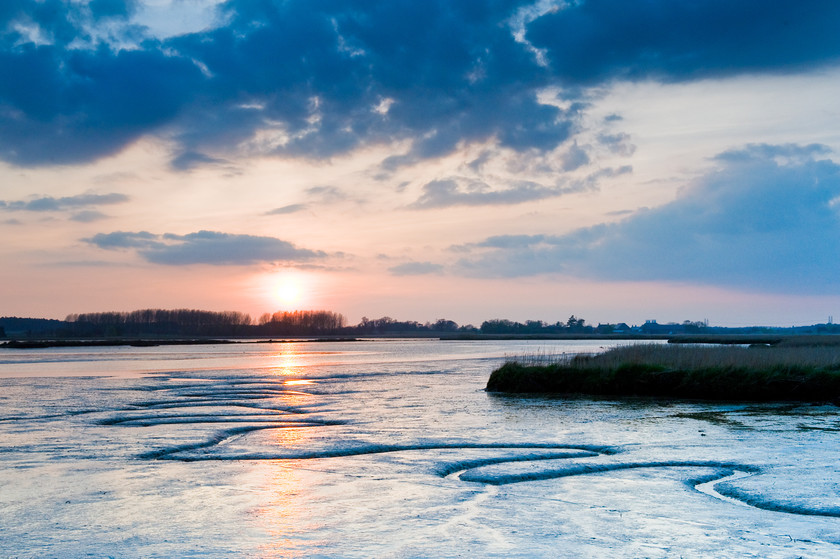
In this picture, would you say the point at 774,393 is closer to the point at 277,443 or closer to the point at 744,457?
the point at 744,457

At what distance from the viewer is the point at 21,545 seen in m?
6.95

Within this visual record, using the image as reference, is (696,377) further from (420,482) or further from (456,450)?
(420,482)

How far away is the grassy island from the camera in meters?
22.8

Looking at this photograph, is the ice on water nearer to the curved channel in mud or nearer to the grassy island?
the curved channel in mud

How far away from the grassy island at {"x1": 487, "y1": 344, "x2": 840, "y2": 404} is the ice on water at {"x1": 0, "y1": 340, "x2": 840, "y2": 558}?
3.02 metres

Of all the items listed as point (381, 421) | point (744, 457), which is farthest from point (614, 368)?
point (744, 457)

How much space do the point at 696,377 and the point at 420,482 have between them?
17.0m

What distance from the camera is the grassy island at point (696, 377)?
74.7 ft

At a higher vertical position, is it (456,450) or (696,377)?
(696,377)

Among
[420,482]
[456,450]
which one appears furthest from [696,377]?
[420,482]

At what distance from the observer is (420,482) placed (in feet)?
32.4

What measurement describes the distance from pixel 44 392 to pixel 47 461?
51.2ft

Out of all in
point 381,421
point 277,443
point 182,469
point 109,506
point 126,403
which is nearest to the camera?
point 109,506

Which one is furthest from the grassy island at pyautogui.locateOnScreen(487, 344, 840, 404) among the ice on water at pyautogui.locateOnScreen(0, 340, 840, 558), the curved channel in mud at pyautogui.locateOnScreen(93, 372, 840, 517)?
the curved channel in mud at pyautogui.locateOnScreen(93, 372, 840, 517)
